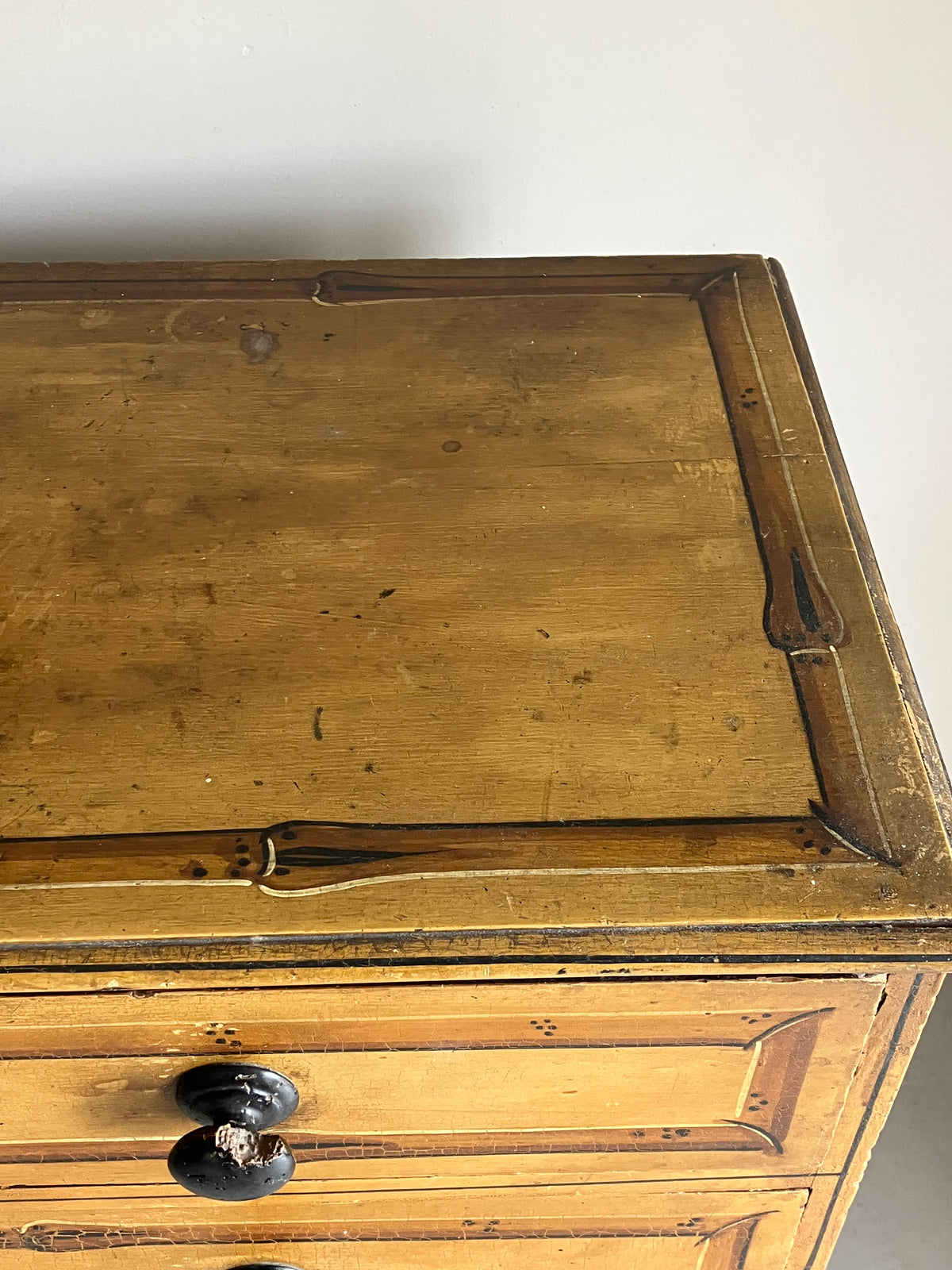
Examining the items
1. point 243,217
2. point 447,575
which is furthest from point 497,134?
point 447,575

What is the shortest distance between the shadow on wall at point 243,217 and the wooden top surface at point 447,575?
0.36 ft

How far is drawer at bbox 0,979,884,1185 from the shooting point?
0.66m

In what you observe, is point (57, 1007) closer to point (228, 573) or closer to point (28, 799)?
point (28, 799)

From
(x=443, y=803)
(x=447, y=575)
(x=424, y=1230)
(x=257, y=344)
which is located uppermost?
(x=257, y=344)

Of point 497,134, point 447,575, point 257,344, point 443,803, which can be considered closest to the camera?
point 443,803

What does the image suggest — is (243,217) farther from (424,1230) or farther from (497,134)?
(424,1230)

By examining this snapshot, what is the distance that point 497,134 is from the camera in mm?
1040

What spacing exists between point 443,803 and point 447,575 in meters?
0.19

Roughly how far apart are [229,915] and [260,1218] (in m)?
0.32

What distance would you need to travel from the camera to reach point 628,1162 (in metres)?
0.76

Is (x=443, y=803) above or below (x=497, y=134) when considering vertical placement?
below

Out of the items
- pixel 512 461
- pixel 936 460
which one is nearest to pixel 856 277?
pixel 936 460

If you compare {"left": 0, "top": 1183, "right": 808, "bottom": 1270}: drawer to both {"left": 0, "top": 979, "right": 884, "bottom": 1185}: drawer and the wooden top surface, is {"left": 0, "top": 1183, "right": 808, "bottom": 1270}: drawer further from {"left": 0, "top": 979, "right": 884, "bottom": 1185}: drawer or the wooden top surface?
the wooden top surface

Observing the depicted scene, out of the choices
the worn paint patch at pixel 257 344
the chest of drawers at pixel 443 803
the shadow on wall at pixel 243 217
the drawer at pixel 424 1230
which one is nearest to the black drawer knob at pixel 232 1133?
the chest of drawers at pixel 443 803
